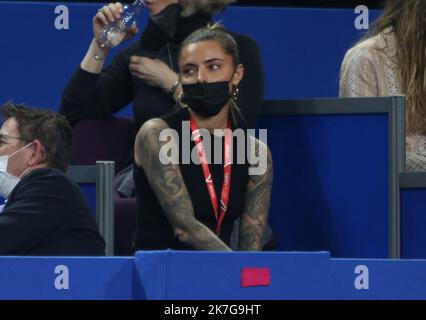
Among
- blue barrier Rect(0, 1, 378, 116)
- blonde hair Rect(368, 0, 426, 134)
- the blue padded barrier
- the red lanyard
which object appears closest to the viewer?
the red lanyard

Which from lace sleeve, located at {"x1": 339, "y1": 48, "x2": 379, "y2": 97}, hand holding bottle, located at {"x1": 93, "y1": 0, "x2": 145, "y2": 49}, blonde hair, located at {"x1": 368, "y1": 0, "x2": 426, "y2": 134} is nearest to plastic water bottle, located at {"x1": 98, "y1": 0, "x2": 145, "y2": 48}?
hand holding bottle, located at {"x1": 93, "y1": 0, "x2": 145, "y2": 49}

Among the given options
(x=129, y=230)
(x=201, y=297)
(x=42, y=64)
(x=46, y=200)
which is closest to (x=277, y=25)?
(x=42, y=64)

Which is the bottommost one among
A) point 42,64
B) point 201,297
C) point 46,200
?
point 201,297

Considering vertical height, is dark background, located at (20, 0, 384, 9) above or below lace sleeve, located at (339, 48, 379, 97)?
above

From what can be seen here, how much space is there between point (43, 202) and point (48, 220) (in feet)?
0.18

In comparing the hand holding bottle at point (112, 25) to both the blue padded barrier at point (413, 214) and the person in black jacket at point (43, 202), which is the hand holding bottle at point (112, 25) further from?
the blue padded barrier at point (413, 214)

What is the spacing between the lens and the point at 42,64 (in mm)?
5480

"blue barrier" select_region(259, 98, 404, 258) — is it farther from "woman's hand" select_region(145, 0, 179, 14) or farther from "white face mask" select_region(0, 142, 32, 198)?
"white face mask" select_region(0, 142, 32, 198)

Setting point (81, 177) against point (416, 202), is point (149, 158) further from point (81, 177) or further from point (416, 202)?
point (416, 202)

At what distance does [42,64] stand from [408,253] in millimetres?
1816

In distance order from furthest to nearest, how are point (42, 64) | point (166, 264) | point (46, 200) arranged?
point (42, 64) < point (46, 200) < point (166, 264)

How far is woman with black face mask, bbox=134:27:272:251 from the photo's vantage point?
4215mm

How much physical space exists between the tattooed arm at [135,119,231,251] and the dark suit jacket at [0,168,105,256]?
33 cm

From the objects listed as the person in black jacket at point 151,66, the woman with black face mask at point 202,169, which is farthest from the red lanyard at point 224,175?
the person in black jacket at point 151,66
